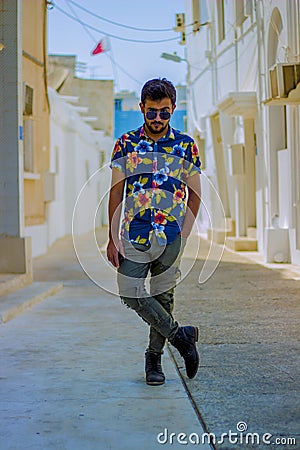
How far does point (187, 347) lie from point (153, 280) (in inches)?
16.1

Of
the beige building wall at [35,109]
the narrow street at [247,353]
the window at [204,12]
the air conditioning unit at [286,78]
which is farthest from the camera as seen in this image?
the window at [204,12]

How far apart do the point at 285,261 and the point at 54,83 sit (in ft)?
41.1

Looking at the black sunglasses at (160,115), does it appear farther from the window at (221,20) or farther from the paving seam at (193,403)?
the window at (221,20)

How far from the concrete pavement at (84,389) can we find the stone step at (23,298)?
0.31 feet

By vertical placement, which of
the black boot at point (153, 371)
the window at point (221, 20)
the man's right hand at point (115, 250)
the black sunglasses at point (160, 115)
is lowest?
the black boot at point (153, 371)

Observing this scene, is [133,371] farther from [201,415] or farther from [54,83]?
[54,83]

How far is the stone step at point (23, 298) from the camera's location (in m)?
6.43

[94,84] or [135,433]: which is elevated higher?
[94,84]

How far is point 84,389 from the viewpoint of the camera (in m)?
4.01

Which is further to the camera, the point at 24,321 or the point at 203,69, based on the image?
the point at 203,69

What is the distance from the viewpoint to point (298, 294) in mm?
7789

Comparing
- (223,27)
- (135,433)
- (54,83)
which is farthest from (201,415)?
(54,83)

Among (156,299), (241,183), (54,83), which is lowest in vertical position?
(156,299)

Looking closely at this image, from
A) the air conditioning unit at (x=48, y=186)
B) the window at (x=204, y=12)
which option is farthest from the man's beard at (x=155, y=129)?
the window at (x=204, y=12)
